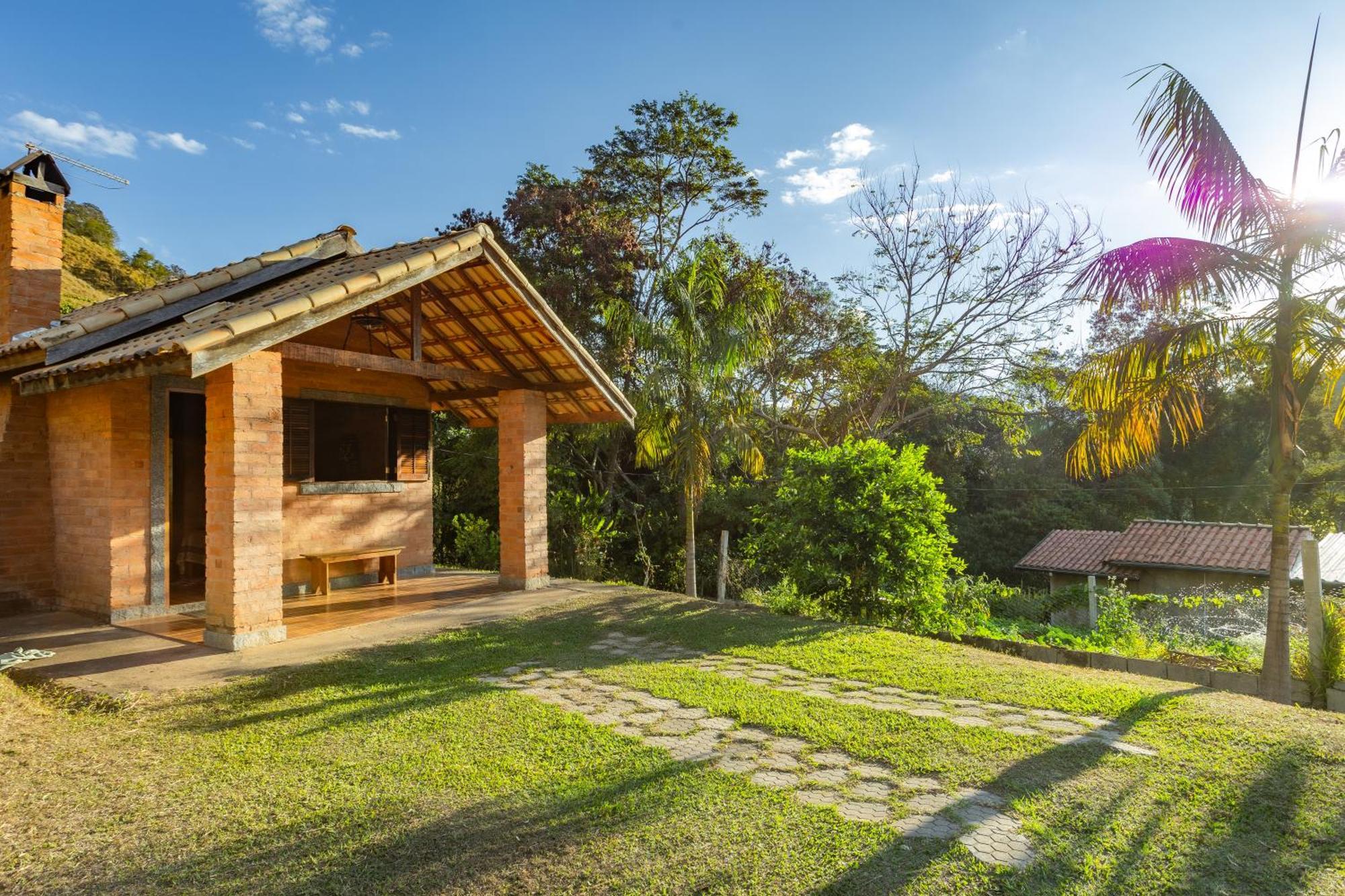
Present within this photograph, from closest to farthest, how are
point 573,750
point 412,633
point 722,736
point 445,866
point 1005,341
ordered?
point 445,866 → point 573,750 → point 722,736 → point 412,633 → point 1005,341

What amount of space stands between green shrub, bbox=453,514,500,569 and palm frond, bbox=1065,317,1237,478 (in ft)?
36.3

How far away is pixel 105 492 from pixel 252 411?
266cm

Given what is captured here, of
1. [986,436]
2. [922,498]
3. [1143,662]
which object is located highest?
[986,436]

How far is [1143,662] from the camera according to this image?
6.98 meters

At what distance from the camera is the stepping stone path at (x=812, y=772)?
10.8ft

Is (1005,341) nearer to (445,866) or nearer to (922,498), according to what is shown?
(922,498)

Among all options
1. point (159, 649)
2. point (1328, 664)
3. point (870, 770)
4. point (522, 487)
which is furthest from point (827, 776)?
point (522, 487)

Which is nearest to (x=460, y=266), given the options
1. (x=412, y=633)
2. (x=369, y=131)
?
(x=412, y=633)

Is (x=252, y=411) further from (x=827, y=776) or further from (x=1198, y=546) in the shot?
(x=1198, y=546)

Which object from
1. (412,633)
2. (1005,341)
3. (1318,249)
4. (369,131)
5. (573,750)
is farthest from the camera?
(1005,341)

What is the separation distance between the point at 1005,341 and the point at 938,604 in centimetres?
1274

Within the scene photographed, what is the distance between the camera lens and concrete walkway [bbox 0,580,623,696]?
19.4 feet

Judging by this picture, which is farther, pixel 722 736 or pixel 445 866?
pixel 722 736

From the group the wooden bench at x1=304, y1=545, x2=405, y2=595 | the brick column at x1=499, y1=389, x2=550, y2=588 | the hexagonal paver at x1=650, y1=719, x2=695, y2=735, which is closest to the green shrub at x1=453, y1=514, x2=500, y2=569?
the wooden bench at x1=304, y1=545, x2=405, y2=595
